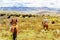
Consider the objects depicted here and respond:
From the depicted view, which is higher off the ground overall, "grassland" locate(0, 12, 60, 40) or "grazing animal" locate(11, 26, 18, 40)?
"grazing animal" locate(11, 26, 18, 40)

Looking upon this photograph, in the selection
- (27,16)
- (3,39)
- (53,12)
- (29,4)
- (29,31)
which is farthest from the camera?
(27,16)

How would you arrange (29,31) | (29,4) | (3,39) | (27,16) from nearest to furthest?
1. (3,39)
2. (29,31)
3. (29,4)
4. (27,16)

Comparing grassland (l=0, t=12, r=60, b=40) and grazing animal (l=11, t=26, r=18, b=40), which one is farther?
grassland (l=0, t=12, r=60, b=40)

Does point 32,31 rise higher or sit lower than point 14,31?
lower

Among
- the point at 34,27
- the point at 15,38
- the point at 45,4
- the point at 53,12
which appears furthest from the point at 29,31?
the point at 53,12

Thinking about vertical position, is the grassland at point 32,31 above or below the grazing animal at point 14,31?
below

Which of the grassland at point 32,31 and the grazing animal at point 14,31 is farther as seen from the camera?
the grassland at point 32,31

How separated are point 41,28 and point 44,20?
62 cm

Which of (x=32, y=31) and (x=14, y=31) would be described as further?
(x=32, y=31)

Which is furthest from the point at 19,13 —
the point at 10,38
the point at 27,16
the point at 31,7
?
the point at 10,38

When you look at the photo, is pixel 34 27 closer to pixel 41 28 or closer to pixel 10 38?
pixel 41 28

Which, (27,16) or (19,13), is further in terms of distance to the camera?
(27,16)

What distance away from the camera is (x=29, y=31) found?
460 inches

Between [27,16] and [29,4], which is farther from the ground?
[29,4]
